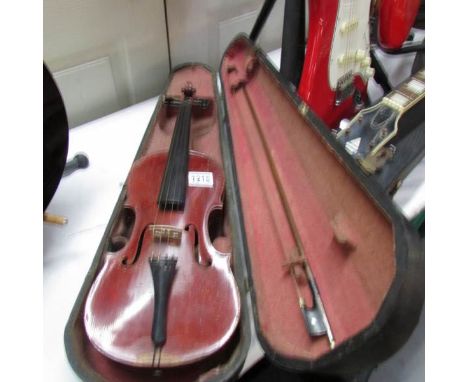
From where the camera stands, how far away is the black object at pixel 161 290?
1.56 feet

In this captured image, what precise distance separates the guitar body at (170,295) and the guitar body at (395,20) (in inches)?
32.2

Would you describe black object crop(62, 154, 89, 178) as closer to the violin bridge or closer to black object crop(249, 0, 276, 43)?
the violin bridge

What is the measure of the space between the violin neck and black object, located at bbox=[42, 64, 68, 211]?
0.19m

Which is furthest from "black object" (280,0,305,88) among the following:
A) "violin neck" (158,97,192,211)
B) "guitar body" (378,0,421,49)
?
"guitar body" (378,0,421,49)

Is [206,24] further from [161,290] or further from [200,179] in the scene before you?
[161,290]

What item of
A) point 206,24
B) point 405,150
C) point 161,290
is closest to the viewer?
point 161,290

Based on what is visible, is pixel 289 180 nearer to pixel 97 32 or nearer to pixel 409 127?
pixel 409 127

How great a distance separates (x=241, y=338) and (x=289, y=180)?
31 centimetres

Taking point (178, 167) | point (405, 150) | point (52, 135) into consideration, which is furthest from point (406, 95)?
point (52, 135)

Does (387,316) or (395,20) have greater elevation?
(395,20)

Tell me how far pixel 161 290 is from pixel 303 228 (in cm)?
27

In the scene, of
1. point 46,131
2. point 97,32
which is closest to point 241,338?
point 46,131

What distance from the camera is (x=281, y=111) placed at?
0.77m

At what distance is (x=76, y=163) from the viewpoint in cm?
80
